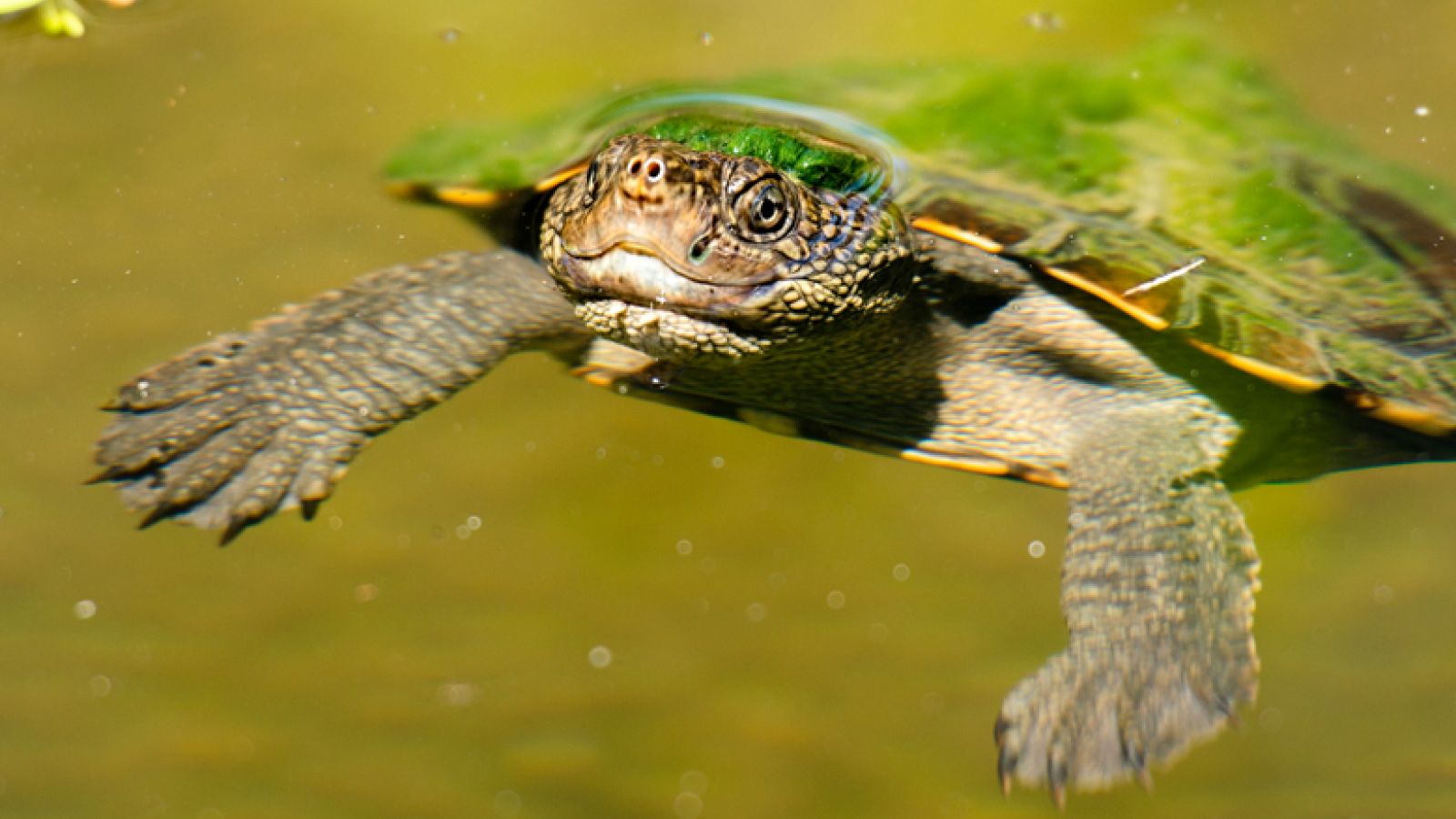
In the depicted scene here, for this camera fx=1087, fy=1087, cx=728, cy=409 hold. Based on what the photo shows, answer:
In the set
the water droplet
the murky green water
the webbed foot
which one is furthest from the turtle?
the water droplet

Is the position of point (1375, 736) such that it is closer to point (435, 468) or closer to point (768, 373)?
point (768, 373)

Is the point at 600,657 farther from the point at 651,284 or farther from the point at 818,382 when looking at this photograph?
the point at 651,284

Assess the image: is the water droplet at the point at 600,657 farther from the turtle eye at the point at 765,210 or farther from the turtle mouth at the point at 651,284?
the turtle eye at the point at 765,210

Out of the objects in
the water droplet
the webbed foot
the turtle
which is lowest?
the water droplet

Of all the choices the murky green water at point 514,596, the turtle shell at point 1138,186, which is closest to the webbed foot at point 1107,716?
the murky green water at point 514,596

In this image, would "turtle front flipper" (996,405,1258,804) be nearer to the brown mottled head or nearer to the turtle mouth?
the brown mottled head

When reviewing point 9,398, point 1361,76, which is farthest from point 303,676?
point 1361,76
